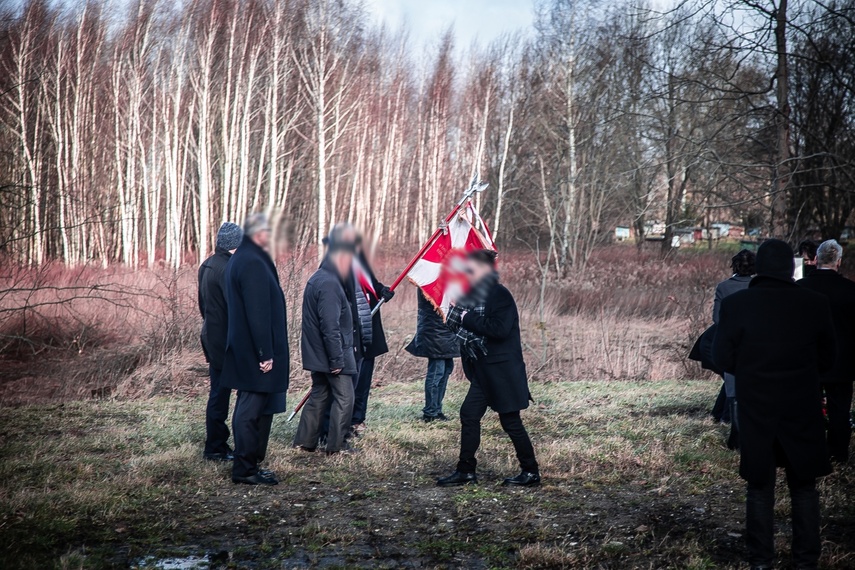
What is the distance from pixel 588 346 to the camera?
12.2 metres

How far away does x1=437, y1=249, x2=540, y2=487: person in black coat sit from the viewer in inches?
209

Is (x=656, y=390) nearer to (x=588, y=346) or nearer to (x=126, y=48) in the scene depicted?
(x=588, y=346)

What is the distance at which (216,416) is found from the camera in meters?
6.24

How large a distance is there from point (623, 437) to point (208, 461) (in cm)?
375

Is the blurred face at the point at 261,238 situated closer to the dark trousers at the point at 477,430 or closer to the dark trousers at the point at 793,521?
the dark trousers at the point at 477,430

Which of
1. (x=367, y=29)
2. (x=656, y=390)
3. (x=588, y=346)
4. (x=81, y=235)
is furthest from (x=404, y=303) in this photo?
(x=367, y=29)

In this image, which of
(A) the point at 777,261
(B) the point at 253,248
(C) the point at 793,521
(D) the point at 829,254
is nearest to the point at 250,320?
(B) the point at 253,248

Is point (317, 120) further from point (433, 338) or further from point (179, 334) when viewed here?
point (433, 338)

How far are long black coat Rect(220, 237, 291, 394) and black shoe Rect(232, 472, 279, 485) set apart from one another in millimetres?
656

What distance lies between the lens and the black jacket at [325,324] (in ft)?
20.6

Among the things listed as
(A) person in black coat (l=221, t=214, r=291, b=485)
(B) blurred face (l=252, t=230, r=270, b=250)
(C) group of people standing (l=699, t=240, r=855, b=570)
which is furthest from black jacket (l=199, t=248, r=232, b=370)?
(C) group of people standing (l=699, t=240, r=855, b=570)

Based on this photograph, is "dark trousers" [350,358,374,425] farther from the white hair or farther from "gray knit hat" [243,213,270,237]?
the white hair

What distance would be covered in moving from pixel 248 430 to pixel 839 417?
4.49 meters

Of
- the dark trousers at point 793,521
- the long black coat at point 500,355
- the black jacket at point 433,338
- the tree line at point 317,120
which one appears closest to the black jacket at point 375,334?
the black jacket at point 433,338
